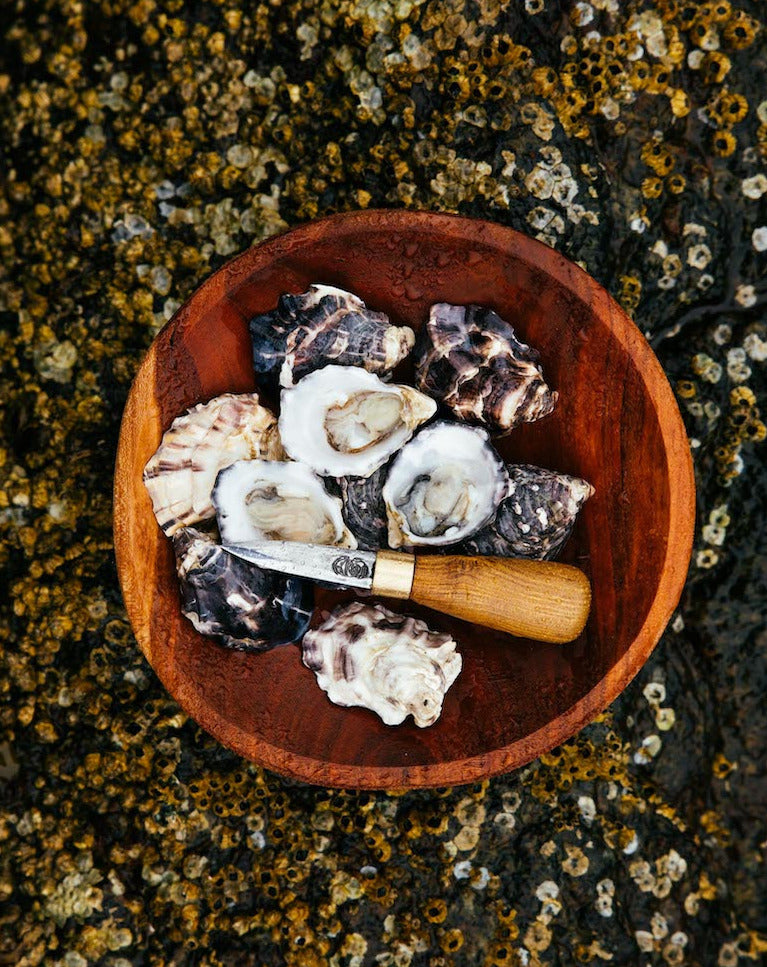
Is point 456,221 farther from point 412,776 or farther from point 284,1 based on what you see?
point 412,776

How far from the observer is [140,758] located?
9.05 ft

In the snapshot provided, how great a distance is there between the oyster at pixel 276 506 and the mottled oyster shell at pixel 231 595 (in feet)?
0.32

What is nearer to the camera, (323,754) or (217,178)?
(323,754)

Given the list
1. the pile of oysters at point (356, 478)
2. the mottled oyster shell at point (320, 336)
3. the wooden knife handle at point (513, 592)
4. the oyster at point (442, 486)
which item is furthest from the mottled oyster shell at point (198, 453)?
the wooden knife handle at point (513, 592)

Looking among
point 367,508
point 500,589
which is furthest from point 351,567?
point 500,589

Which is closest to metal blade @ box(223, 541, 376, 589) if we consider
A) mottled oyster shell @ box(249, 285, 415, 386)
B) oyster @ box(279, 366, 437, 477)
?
oyster @ box(279, 366, 437, 477)

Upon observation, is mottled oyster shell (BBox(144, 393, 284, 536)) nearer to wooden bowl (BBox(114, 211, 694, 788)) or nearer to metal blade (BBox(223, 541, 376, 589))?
wooden bowl (BBox(114, 211, 694, 788))

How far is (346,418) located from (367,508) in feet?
0.81

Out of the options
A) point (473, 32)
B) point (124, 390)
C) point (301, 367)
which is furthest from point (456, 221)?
point (124, 390)

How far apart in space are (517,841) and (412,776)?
2.62ft

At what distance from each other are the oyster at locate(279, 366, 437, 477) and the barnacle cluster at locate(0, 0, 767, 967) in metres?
0.75

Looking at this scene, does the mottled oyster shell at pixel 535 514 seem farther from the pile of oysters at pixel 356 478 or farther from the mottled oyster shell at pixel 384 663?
the mottled oyster shell at pixel 384 663

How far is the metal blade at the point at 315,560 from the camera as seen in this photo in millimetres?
2164

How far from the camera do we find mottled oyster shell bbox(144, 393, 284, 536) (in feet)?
7.45
